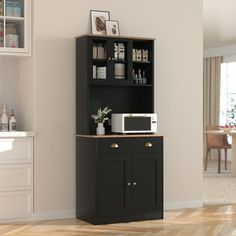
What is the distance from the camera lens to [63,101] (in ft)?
20.8

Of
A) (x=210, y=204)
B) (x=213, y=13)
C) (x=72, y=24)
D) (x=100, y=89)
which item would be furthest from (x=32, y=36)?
(x=213, y=13)

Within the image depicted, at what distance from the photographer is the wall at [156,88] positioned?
Answer: 20.5ft

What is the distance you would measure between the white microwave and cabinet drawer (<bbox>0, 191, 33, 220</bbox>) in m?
1.08

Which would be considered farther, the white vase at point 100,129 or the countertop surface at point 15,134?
the white vase at point 100,129

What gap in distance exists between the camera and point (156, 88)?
22.4ft

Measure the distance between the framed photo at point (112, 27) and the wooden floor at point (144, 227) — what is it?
1927mm

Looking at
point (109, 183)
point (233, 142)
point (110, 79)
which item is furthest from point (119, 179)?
point (233, 142)

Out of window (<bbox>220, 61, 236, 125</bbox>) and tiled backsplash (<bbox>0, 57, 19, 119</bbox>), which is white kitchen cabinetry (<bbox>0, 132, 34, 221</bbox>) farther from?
window (<bbox>220, 61, 236, 125</bbox>)

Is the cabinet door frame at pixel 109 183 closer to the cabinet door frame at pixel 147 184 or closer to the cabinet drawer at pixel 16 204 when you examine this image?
the cabinet door frame at pixel 147 184

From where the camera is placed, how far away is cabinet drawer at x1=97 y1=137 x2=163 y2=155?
19.7 feet

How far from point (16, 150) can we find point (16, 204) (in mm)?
522

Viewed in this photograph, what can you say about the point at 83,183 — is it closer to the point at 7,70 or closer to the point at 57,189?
the point at 57,189

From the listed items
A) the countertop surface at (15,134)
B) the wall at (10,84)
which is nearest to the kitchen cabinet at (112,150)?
the countertop surface at (15,134)

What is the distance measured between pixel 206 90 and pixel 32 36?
25.6ft
